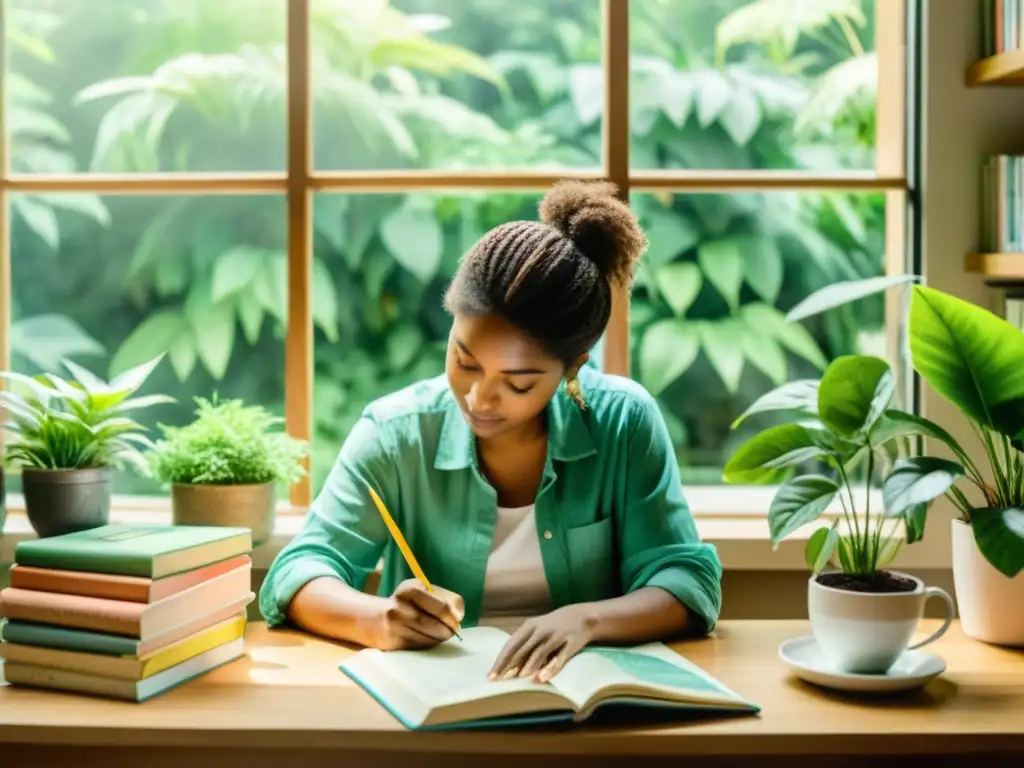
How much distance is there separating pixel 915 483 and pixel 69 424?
153cm

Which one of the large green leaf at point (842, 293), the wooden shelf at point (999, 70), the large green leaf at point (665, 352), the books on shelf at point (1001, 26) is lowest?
the large green leaf at point (665, 352)

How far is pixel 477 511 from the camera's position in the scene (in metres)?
2.01

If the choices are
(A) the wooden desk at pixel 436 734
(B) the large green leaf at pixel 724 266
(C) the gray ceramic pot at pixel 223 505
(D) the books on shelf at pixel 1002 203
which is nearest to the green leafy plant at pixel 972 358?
(A) the wooden desk at pixel 436 734

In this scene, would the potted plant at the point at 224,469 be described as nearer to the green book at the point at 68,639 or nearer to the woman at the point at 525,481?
the woman at the point at 525,481

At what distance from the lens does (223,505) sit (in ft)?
7.84

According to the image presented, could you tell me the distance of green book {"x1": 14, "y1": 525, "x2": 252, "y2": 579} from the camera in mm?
1599

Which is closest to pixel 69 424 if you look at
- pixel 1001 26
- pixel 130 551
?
pixel 130 551

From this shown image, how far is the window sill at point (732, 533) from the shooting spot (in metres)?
2.49

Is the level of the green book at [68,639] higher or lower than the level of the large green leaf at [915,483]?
lower

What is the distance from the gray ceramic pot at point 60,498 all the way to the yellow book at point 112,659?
614mm

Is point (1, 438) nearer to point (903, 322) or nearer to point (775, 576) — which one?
point (775, 576)

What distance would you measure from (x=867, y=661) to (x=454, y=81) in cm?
167

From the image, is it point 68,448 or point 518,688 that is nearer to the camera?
point 518,688

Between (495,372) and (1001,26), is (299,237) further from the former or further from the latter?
(1001,26)
